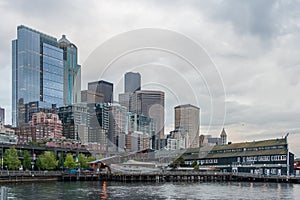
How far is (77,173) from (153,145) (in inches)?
1234

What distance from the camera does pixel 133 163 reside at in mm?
120000

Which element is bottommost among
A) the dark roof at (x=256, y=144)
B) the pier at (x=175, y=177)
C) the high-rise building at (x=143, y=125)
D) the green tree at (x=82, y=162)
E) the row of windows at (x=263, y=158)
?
the pier at (x=175, y=177)

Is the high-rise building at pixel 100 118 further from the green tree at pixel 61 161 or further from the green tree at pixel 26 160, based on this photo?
the green tree at pixel 61 161

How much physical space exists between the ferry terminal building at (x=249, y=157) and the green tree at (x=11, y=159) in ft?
206

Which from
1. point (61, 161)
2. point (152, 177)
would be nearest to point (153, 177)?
point (152, 177)

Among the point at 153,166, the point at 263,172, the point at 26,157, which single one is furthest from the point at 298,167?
the point at 26,157

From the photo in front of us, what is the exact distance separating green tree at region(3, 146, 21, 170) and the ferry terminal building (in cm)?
6267

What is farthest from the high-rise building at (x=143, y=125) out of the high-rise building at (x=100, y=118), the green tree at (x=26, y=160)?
the green tree at (x=26, y=160)

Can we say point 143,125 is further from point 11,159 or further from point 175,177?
point 11,159

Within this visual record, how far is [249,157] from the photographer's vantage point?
13750 cm

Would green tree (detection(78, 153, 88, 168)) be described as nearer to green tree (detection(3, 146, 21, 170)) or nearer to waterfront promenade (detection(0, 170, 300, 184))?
waterfront promenade (detection(0, 170, 300, 184))

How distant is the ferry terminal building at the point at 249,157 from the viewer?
12544 cm

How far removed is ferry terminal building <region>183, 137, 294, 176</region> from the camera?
125438 mm

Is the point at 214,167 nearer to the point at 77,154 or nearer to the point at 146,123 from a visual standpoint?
the point at 77,154
